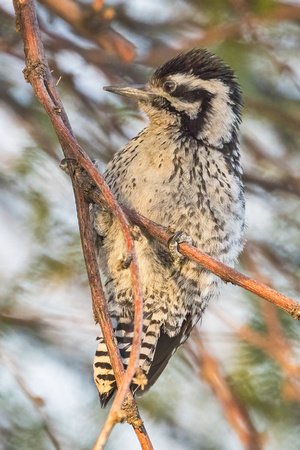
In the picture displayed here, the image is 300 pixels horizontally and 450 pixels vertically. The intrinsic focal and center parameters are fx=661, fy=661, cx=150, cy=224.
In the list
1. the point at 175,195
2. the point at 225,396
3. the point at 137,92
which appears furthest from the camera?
the point at 225,396

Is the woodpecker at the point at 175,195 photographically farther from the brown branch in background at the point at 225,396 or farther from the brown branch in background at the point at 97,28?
the brown branch in background at the point at 97,28

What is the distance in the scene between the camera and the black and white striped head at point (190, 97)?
2822mm

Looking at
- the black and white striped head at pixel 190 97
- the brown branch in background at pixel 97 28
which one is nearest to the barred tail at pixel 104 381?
the black and white striped head at pixel 190 97

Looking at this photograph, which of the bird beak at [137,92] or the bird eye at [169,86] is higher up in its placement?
the bird eye at [169,86]

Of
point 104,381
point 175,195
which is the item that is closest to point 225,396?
point 104,381

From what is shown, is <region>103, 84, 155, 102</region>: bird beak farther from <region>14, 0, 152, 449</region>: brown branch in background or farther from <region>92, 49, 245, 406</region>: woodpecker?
<region>14, 0, 152, 449</region>: brown branch in background

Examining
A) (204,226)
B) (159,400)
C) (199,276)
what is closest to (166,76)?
(204,226)

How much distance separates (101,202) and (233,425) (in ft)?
4.55

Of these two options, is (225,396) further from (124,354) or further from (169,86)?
(169,86)

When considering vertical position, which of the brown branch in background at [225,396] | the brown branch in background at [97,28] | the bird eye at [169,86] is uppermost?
the brown branch in background at [97,28]

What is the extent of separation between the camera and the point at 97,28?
11.1 feet

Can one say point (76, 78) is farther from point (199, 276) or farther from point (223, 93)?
point (199, 276)

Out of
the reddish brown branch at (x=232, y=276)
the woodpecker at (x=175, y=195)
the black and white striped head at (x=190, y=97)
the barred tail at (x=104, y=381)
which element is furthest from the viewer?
the black and white striped head at (x=190, y=97)

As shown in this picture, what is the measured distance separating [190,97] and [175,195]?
470mm
